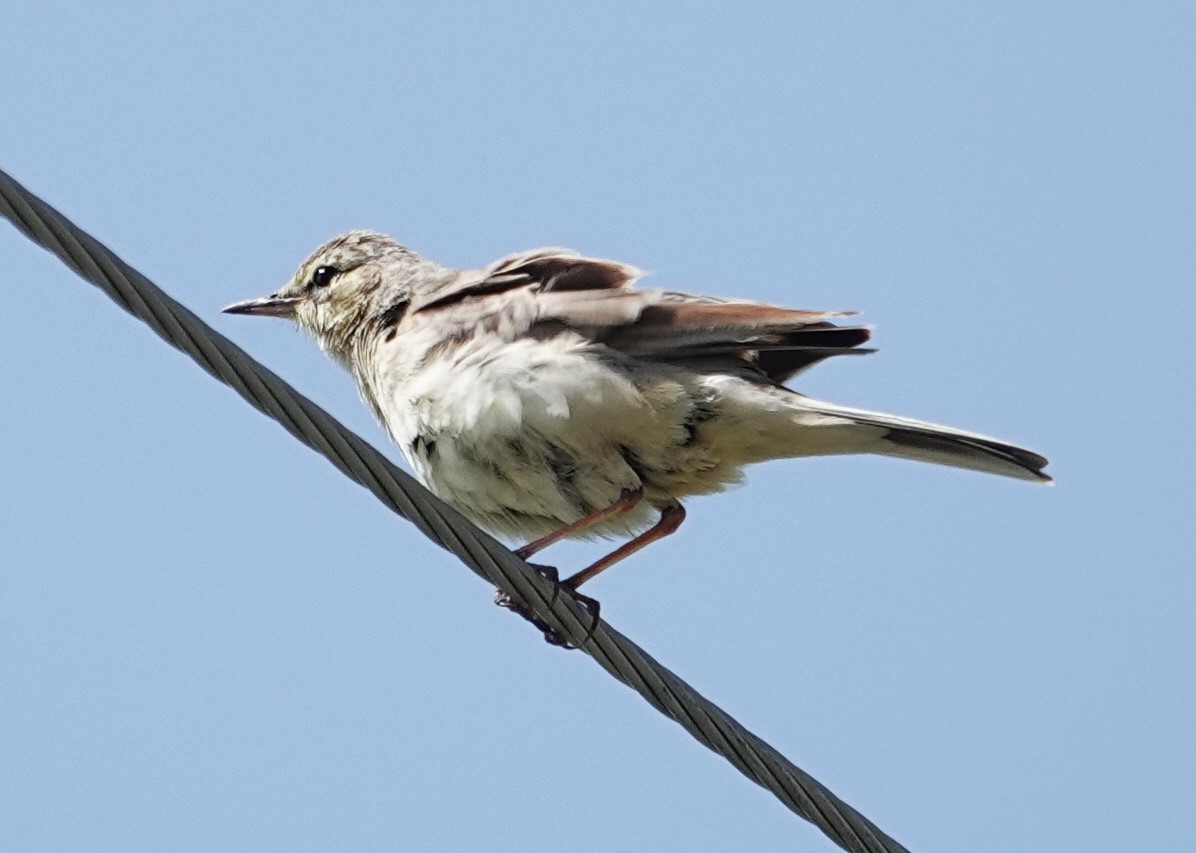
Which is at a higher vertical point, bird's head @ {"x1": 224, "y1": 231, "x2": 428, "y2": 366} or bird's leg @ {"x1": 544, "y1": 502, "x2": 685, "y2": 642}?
bird's head @ {"x1": 224, "y1": 231, "x2": 428, "y2": 366}

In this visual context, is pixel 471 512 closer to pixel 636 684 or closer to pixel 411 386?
pixel 411 386

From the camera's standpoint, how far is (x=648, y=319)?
7273 millimetres

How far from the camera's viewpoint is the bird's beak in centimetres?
988

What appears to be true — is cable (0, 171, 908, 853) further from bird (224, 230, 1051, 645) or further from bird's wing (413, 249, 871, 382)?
bird's wing (413, 249, 871, 382)

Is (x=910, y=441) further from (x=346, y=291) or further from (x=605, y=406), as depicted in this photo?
(x=346, y=291)

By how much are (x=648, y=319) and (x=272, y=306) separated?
134 inches

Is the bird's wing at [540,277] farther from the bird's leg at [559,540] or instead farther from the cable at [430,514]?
the cable at [430,514]

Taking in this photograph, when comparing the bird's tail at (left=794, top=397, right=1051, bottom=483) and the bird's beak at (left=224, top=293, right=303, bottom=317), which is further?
the bird's beak at (left=224, top=293, right=303, bottom=317)

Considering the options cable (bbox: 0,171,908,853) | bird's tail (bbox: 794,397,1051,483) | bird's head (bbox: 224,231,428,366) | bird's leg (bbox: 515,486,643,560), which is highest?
bird's head (bbox: 224,231,428,366)

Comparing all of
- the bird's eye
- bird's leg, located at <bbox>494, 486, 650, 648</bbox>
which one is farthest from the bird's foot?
the bird's eye

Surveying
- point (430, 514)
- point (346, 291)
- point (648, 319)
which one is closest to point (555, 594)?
point (430, 514)

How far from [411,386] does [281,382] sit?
2.48 meters

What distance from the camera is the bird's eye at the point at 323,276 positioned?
380 inches

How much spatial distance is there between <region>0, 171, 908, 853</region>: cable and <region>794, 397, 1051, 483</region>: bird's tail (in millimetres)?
1426
